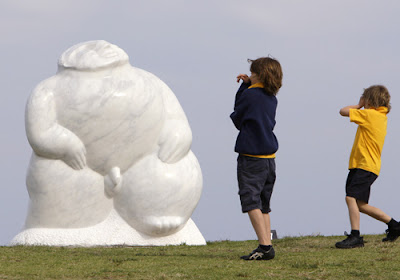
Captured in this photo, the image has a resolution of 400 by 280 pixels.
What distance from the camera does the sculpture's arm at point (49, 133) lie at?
666 centimetres

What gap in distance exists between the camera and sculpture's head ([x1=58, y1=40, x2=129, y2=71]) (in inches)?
266

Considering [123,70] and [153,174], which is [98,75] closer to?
[123,70]

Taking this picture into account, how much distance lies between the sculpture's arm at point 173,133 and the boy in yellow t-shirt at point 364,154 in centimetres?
192

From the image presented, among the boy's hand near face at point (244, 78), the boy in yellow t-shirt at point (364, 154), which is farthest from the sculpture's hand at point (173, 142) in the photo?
the boy's hand near face at point (244, 78)

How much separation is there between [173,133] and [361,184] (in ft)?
7.18

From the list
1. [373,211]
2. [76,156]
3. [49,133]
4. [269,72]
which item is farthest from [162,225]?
[269,72]

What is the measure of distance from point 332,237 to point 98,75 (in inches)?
Answer: 133

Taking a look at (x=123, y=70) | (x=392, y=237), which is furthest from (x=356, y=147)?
(x=123, y=70)

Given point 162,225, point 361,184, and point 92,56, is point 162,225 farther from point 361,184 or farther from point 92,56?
point 361,184

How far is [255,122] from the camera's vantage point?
15.1 ft

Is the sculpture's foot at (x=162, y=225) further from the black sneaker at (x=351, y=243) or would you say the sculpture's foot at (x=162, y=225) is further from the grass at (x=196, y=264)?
the black sneaker at (x=351, y=243)

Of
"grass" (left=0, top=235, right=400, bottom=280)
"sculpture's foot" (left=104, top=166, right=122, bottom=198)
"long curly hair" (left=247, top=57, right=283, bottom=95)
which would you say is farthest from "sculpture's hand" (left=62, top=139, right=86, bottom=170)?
"long curly hair" (left=247, top=57, right=283, bottom=95)

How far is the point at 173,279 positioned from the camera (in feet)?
12.8

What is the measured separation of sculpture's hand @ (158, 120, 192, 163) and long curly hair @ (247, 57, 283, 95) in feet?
7.81
